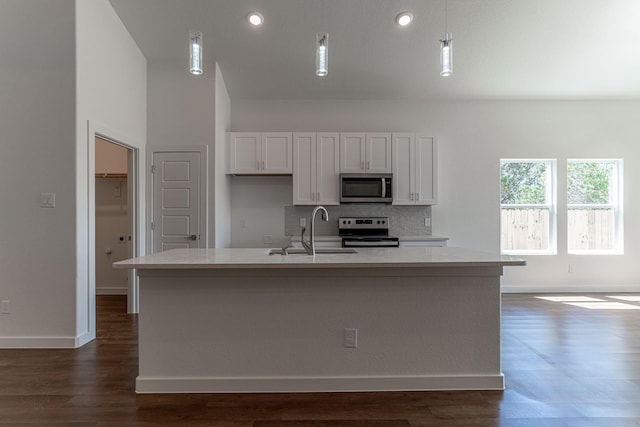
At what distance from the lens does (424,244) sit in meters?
4.86

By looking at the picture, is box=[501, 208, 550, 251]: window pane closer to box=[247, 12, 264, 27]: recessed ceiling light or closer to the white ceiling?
the white ceiling

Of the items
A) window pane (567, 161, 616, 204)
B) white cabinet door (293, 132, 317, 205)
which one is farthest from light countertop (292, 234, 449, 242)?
window pane (567, 161, 616, 204)

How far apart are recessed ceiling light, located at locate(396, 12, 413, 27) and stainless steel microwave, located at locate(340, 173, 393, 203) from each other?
177 centimetres

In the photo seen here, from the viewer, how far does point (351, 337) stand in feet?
7.97

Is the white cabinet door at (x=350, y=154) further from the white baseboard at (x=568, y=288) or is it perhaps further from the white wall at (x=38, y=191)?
the white wall at (x=38, y=191)

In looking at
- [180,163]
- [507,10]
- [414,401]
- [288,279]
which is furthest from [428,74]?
[414,401]

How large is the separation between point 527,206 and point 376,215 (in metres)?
2.21

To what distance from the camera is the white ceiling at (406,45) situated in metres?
3.79

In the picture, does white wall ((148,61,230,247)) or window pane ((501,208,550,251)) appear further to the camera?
window pane ((501,208,550,251))

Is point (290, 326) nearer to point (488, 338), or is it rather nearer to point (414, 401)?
point (414, 401)

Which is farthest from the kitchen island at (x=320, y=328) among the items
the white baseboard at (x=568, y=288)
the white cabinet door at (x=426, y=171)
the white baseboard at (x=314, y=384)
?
the white baseboard at (x=568, y=288)

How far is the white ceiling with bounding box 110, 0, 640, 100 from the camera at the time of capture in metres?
3.79

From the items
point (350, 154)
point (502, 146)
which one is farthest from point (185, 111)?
point (502, 146)

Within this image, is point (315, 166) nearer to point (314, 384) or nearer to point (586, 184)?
point (314, 384)
